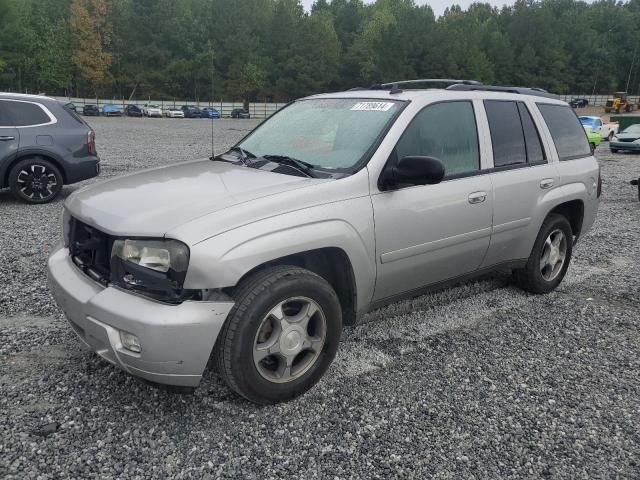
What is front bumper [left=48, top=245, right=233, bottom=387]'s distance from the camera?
8.45 ft

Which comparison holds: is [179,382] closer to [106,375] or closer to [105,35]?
[106,375]

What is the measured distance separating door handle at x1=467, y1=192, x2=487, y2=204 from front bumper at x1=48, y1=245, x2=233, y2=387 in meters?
2.01

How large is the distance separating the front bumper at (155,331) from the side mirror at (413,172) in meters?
1.31

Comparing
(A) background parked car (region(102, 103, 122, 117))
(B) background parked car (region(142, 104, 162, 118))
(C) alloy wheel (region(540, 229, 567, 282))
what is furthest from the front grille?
(B) background parked car (region(142, 104, 162, 118))

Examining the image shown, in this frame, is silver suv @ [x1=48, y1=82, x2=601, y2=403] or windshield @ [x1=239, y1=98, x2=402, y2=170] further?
windshield @ [x1=239, y1=98, x2=402, y2=170]

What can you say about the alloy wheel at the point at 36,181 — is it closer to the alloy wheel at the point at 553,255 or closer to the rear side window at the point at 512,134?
the rear side window at the point at 512,134

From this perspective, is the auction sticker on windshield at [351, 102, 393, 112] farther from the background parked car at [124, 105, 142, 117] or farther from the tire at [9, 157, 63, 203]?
the background parked car at [124, 105, 142, 117]

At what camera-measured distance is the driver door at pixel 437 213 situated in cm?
343

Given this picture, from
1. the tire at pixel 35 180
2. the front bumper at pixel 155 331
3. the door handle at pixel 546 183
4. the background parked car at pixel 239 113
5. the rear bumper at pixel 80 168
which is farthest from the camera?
the background parked car at pixel 239 113

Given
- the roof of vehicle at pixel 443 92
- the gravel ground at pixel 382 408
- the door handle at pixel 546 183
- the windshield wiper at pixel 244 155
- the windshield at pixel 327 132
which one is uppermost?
the roof of vehicle at pixel 443 92

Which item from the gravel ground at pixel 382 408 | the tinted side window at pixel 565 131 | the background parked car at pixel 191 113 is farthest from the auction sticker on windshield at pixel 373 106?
the background parked car at pixel 191 113

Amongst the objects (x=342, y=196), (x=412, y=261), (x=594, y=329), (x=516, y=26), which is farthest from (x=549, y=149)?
(x=516, y=26)

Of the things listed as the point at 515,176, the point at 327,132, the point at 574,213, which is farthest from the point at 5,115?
the point at 574,213

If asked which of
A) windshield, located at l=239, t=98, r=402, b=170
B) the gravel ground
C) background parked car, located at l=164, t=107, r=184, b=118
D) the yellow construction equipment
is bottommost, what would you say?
the gravel ground
